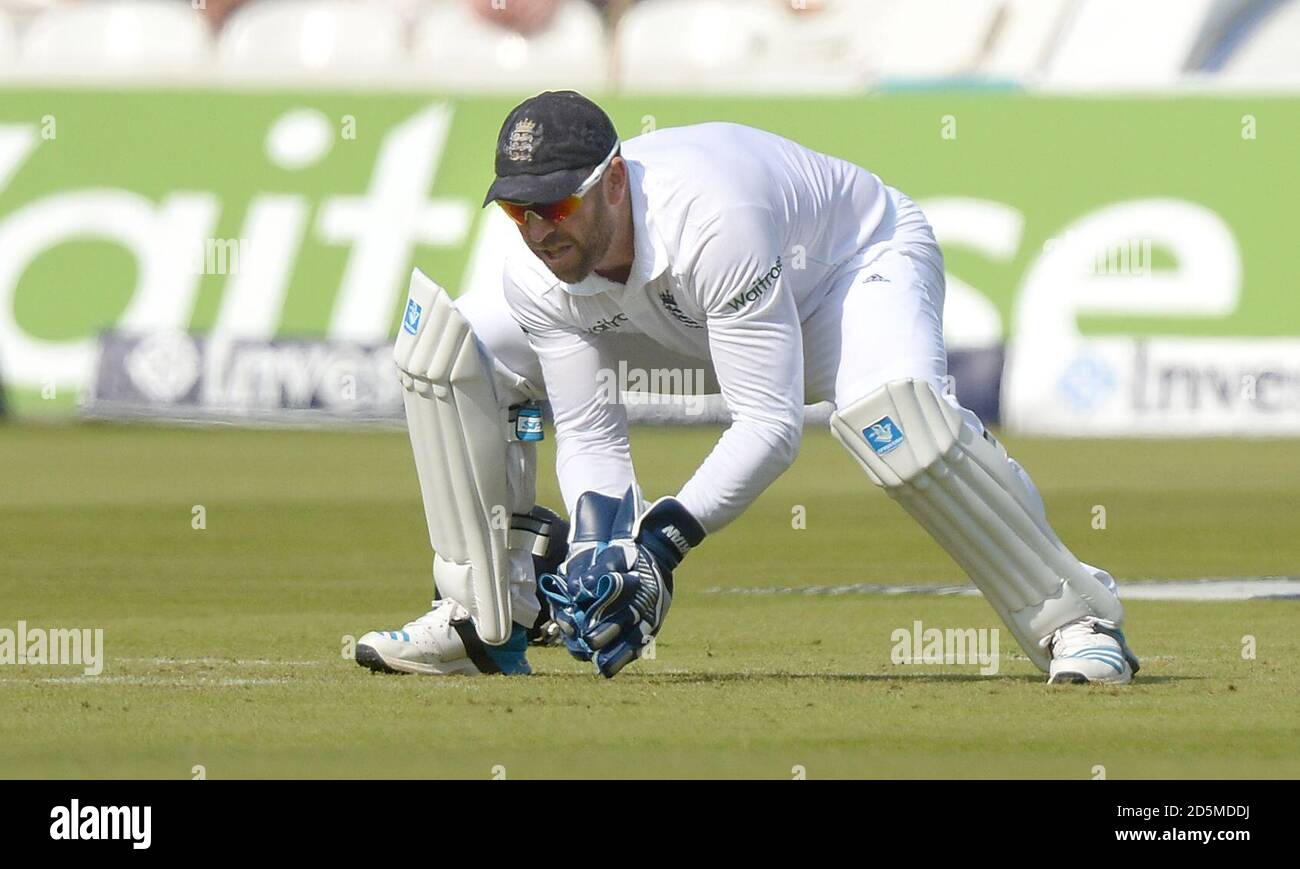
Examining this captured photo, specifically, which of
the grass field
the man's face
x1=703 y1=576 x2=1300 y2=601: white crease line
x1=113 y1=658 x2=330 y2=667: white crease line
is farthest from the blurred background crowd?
the man's face

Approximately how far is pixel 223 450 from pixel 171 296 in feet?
9.90

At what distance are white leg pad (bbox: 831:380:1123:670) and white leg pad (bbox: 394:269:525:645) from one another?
3.69 feet

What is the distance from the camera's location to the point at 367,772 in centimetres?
555

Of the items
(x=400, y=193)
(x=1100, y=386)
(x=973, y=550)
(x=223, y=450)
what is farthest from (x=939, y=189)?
(x=973, y=550)

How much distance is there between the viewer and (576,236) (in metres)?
6.71

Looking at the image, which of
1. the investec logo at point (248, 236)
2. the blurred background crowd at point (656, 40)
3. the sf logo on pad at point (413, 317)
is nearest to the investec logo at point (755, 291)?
the sf logo on pad at point (413, 317)

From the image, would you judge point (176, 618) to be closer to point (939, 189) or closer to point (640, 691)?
point (640, 691)

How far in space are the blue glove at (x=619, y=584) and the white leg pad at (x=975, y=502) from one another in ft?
1.91

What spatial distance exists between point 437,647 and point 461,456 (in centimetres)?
61

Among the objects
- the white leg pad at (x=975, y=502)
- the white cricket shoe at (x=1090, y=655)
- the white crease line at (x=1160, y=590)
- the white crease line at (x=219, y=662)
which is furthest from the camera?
the white crease line at (x=1160, y=590)

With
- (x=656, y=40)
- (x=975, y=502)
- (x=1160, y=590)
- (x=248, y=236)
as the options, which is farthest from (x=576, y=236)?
(x=656, y=40)

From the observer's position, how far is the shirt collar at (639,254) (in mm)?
6766

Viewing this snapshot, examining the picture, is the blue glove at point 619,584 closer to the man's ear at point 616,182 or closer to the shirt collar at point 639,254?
the shirt collar at point 639,254

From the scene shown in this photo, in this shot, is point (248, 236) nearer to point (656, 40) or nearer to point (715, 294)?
point (656, 40)
